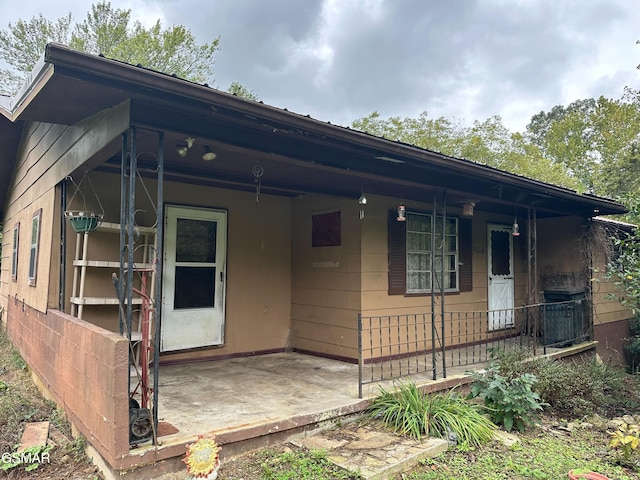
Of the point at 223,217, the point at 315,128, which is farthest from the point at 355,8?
the point at 315,128

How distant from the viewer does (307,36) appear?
68.7ft

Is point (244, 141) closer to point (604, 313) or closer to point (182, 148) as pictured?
point (182, 148)

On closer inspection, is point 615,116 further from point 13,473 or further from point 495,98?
point 13,473

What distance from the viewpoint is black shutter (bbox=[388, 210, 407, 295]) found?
582cm

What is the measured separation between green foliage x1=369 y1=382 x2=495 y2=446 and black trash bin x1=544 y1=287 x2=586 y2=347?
10.5 feet

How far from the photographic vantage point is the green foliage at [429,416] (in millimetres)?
3523

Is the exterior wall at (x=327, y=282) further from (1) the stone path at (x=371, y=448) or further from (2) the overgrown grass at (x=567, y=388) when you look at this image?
(1) the stone path at (x=371, y=448)

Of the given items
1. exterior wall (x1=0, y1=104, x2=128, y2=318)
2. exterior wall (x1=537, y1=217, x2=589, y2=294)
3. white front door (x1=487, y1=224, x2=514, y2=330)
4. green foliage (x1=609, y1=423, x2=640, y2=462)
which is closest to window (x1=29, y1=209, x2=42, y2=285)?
exterior wall (x1=0, y1=104, x2=128, y2=318)

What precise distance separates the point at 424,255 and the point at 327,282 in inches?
58.8

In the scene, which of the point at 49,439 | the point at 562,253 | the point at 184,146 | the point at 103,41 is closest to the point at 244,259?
the point at 184,146

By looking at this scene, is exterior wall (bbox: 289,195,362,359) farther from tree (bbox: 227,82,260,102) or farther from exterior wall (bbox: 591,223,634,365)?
tree (bbox: 227,82,260,102)

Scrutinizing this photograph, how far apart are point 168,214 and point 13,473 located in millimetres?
2934

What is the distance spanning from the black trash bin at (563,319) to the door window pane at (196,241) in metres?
4.76

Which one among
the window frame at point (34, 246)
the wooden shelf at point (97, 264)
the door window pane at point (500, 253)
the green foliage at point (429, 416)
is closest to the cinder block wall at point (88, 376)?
the wooden shelf at point (97, 264)
